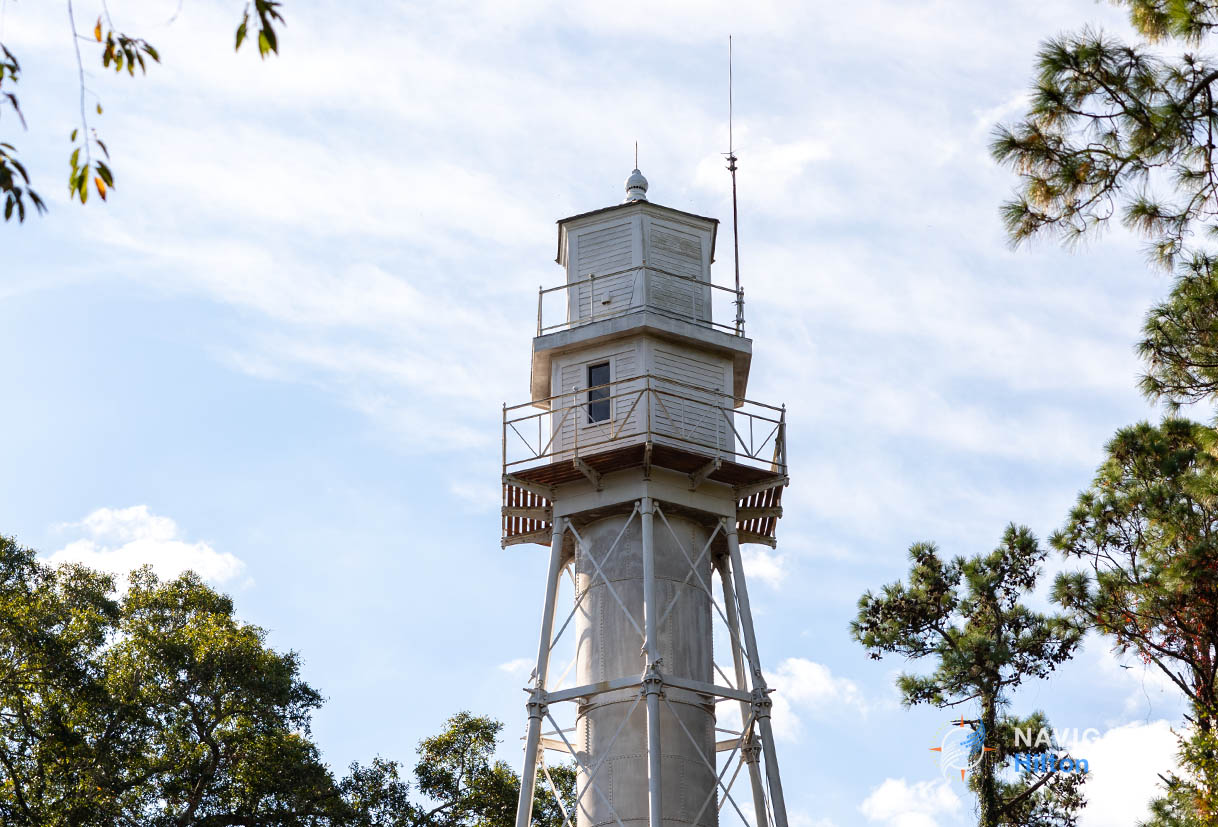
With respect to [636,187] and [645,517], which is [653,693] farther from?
[636,187]

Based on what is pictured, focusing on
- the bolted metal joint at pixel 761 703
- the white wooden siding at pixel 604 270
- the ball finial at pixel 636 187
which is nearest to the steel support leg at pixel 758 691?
the bolted metal joint at pixel 761 703

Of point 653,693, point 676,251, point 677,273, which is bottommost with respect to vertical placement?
point 653,693

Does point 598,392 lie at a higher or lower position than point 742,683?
higher

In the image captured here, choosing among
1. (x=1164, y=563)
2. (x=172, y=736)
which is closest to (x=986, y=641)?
(x=1164, y=563)

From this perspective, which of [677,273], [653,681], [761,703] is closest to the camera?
[653,681]

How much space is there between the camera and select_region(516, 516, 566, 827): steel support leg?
23906 mm

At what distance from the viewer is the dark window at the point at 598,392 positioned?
2647 cm

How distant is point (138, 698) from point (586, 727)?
38.2 feet

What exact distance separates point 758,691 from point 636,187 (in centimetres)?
1017

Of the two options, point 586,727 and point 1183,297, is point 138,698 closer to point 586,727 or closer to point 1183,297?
point 586,727

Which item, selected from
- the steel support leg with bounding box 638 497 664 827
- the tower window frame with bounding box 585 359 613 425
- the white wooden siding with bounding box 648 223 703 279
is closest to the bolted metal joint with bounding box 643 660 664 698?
the steel support leg with bounding box 638 497 664 827

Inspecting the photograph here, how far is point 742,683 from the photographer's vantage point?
1014 inches

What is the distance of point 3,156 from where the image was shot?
8516 mm

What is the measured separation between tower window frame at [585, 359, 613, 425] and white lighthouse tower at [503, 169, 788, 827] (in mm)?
40
